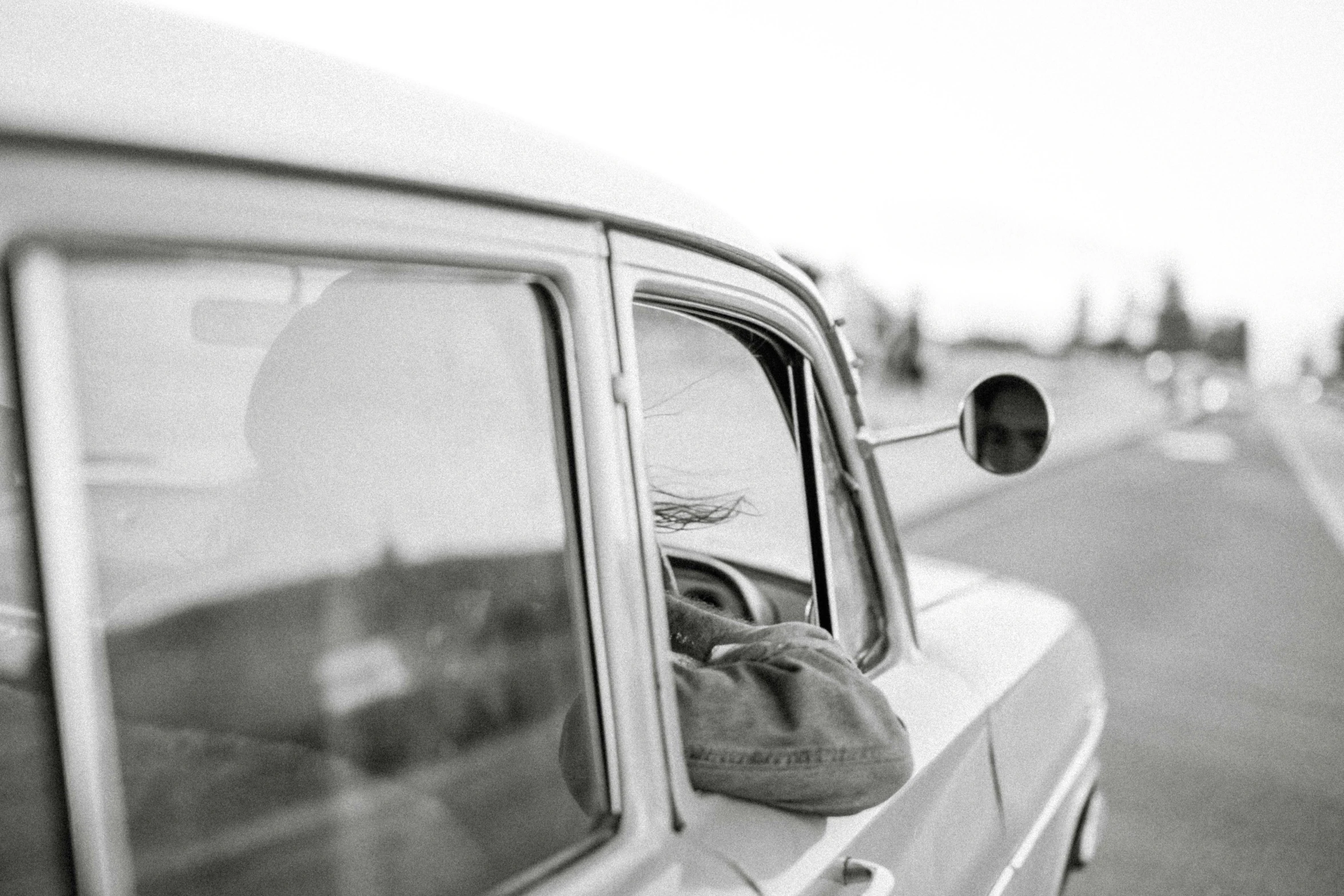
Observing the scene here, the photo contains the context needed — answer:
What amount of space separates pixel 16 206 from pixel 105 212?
62mm

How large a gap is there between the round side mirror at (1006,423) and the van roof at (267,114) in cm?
99

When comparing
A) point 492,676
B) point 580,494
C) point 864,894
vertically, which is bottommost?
point 864,894

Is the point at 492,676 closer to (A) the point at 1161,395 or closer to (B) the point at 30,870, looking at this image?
(B) the point at 30,870

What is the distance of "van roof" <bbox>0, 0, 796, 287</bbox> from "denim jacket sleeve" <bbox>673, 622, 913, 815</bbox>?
59 centimetres

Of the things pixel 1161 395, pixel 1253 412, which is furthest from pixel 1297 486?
pixel 1161 395

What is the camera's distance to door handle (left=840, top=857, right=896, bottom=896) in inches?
55.2

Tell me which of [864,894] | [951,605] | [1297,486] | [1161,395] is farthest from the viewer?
[1161,395]

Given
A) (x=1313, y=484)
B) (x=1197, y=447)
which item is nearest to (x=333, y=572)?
(x=1313, y=484)

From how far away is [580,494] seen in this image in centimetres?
121

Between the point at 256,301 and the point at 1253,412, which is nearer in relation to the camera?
the point at 256,301

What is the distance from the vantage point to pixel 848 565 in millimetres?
2041

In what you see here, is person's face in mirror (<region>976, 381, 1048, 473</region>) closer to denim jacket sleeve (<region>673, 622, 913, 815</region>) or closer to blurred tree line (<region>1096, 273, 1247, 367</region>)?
denim jacket sleeve (<region>673, 622, 913, 815</region>)

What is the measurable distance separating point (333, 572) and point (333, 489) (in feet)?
0.28

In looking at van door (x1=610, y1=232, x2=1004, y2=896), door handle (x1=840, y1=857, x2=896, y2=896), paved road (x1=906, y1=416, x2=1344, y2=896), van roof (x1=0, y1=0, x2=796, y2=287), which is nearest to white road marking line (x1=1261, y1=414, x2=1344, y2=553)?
paved road (x1=906, y1=416, x2=1344, y2=896)
